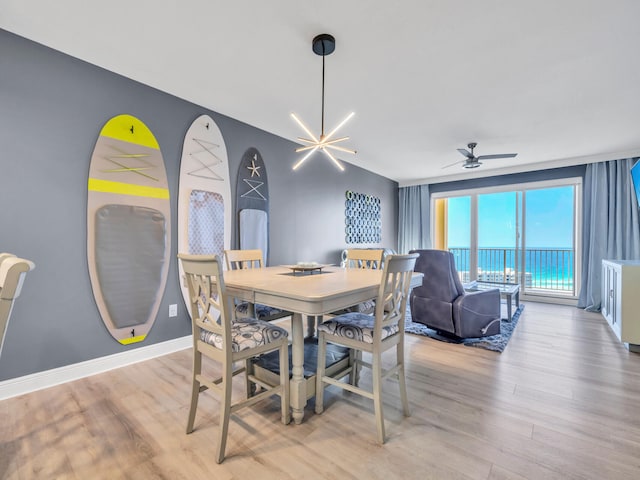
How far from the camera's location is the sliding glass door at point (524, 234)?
5.12 m

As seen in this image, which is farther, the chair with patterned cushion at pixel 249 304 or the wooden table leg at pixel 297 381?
the chair with patterned cushion at pixel 249 304

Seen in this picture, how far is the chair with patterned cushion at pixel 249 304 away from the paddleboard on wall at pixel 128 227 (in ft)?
2.10

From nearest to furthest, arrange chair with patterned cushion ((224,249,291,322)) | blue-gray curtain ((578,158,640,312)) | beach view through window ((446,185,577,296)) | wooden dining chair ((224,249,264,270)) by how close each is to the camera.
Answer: chair with patterned cushion ((224,249,291,322)) → wooden dining chair ((224,249,264,270)) → blue-gray curtain ((578,158,640,312)) → beach view through window ((446,185,577,296))

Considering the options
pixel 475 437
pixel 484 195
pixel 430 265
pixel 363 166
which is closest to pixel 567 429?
pixel 475 437

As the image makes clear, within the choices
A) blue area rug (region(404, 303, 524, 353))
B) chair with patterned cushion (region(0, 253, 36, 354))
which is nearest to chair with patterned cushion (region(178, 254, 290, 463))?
chair with patterned cushion (region(0, 253, 36, 354))

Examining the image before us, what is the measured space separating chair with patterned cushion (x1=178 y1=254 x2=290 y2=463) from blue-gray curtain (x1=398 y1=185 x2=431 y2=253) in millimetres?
5332

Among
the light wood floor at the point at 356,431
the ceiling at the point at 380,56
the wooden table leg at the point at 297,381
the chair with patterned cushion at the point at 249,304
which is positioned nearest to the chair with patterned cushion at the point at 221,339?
the wooden table leg at the point at 297,381

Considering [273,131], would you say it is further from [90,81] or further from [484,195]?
[484,195]

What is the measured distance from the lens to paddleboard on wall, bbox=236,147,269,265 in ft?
10.9

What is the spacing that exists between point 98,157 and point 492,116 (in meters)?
3.81

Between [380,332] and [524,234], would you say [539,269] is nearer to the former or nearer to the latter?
[524,234]

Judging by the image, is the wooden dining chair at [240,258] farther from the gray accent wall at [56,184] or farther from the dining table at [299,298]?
the dining table at [299,298]

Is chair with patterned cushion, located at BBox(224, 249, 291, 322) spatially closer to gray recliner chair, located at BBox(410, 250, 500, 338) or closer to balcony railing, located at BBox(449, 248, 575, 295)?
gray recliner chair, located at BBox(410, 250, 500, 338)

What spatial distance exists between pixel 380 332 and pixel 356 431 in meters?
0.56
